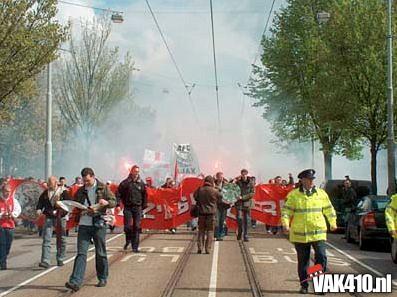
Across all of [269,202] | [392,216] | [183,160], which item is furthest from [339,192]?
[392,216]

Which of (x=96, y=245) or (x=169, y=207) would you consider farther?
(x=169, y=207)

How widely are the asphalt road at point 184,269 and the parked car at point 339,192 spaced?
18.6ft

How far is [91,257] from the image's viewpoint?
15453mm

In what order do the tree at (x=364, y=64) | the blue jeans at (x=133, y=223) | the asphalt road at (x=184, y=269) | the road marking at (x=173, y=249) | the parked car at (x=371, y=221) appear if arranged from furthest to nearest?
the tree at (x=364, y=64) < the parked car at (x=371, y=221) < the road marking at (x=173, y=249) < the blue jeans at (x=133, y=223) < the asphalt road at (x=184, y=269)

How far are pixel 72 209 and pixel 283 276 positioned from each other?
3.75 m

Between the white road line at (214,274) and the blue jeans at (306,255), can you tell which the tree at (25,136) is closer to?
the white road line at (214,274)

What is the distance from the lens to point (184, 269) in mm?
13312

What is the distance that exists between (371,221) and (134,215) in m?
5.57

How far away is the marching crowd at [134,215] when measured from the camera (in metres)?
10.1

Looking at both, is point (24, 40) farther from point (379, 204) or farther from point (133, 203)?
point (379, 204)

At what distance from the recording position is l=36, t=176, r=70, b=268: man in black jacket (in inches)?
536

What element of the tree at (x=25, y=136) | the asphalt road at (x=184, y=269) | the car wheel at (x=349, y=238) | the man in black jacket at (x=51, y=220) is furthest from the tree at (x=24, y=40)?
the tree at (x=25, y=136)

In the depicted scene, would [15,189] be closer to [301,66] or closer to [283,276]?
[283,276]

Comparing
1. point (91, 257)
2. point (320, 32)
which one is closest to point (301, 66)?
point (320, 32)
